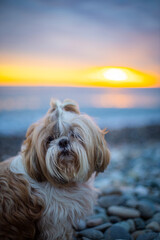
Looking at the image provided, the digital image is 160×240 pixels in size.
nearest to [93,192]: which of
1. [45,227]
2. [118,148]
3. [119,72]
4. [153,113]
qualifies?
[45,227]

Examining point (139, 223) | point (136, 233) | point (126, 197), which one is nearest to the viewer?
point (136, 233)

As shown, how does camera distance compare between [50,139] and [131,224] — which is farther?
[131,224]

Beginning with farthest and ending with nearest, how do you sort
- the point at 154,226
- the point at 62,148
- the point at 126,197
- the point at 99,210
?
1. the point at 126,197
2. the point at 99,210
3. the point at 154,226
4. the point at 62,148

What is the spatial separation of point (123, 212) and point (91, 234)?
70 cm

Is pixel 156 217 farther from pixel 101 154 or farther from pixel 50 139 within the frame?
pixel 50 139

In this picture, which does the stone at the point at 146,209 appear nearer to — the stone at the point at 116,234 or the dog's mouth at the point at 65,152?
the stone at the point at 116,234

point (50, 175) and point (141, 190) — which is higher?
point (50, 175)

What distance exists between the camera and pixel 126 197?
12.1 feet

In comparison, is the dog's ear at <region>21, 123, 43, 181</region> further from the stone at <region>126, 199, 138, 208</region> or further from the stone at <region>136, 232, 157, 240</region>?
the stone at <region>126, 199, 138, 208</region>

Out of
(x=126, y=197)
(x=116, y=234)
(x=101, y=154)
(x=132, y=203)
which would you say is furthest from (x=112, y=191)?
(x=101, y=154)

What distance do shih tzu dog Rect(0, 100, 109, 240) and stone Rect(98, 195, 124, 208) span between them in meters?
1.22

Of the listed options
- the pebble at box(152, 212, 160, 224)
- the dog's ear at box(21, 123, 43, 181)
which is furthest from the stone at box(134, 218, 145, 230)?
the dog's ear at box(21, 123, 43, 181)

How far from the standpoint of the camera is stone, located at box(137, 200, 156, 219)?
10.4ft

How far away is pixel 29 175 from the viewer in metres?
2.20
